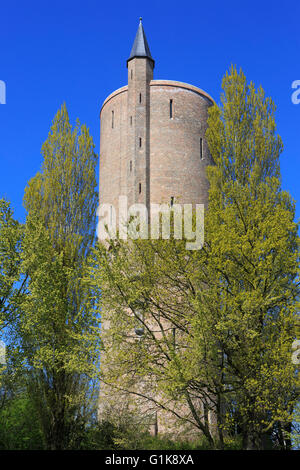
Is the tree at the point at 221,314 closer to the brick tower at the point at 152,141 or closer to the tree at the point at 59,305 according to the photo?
the tree at the point at 59,305

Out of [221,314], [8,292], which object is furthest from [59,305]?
[221,314]

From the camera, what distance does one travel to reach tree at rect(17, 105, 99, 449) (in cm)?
1848

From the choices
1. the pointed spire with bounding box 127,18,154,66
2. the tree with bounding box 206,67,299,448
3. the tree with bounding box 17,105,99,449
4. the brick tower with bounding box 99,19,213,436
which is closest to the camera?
the tree with bounding box 206,67,299,448

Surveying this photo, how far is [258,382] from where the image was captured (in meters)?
14.6

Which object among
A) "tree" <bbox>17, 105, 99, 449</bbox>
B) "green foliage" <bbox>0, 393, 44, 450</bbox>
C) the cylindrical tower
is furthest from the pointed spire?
"green foliage" <bbox>0, 393, 44, 450</bbox>

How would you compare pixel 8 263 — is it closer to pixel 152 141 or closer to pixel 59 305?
pixel 59 305

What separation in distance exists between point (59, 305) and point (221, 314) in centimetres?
719

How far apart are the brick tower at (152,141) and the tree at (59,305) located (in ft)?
10.2

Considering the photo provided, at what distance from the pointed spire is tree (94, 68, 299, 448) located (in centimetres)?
1226

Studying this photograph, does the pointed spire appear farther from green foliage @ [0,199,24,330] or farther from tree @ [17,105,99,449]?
green foliage @ [0,199,24,330]

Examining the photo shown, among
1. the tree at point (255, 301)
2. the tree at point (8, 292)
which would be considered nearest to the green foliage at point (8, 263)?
the tree at point (8, 292)

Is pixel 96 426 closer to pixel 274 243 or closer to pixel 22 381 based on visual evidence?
pixel 22 381

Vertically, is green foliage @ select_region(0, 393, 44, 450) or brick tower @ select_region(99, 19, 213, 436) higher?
brick tower @ select_region(99, 19, 213, 436)
